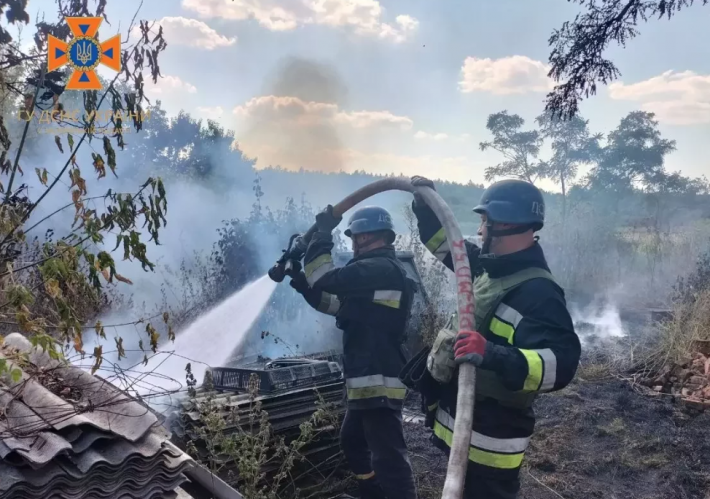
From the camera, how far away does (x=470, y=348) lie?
2479 mm

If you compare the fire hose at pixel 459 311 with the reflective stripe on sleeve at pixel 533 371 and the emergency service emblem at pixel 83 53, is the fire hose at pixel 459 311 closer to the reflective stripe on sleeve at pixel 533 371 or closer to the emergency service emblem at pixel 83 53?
the reflective stripe on sleeve at pixel 533 371

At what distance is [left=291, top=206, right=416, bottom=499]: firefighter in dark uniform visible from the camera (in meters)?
3.86

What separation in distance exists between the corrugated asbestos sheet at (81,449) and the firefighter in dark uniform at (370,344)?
1463 mm

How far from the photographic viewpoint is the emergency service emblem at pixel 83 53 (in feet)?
9.43

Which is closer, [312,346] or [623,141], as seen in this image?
[312,346]

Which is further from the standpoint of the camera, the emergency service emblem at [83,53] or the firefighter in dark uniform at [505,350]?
the emergency service emblem at [83,53]

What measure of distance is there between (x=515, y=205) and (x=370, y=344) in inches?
64.4

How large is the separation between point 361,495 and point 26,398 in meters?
2.56

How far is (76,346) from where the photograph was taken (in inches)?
93.6

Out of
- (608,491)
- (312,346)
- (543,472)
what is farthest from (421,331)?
(608,491)

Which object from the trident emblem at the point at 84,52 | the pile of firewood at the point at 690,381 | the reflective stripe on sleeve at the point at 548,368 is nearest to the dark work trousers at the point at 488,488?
the reflective stripe on sleeve at the point at 548,368

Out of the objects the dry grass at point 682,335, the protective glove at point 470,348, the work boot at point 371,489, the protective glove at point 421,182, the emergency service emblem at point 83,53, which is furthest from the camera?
the dry grass at point 682,335

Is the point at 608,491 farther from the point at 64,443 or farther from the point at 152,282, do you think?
the point at 152,282

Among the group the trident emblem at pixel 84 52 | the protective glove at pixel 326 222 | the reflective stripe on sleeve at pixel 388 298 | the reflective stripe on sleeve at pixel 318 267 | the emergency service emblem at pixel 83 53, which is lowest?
the reflective stripe on sleeve at pixel 388 298
